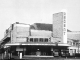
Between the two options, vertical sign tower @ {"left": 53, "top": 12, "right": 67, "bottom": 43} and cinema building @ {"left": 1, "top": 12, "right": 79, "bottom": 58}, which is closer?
cinema building @ {"left": 1, "top": 12, "right": 79, "bottom": 58}

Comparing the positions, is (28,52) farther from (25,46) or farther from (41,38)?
(41,38)

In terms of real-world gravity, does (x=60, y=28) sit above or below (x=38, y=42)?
above

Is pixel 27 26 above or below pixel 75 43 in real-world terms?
above

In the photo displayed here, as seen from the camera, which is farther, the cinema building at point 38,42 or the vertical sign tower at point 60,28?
the vertical sign tower at point 60,28

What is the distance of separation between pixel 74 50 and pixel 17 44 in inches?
1136

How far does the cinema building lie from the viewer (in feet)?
184

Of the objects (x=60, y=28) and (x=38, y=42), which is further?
(x=60, y=28)

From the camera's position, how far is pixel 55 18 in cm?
7181

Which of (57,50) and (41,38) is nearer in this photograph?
(57,50)

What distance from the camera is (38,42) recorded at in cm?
5847

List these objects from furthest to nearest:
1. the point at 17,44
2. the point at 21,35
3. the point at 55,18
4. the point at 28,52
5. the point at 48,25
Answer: the point at 48,25, the point at 55,18, the point at 21,35, the point at 28,52, the point at 17,44

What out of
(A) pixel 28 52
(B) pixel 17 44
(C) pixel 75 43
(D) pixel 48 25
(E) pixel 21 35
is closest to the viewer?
(B) pixel 17 44

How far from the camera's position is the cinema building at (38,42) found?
56222 millimetres

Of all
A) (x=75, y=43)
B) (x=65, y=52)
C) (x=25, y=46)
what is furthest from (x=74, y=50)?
(x=25, y=46)
